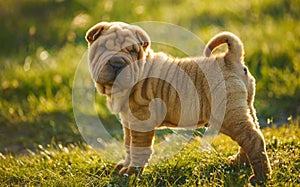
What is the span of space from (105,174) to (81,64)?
3.48m

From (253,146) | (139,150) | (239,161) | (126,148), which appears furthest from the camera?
(126,148)

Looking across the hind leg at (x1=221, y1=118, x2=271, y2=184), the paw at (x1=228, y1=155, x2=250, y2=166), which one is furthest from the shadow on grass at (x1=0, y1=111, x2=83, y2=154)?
the hind leg at (x1=221, y1=118, x2=271, y2=184)

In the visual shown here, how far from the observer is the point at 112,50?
426 centimetres

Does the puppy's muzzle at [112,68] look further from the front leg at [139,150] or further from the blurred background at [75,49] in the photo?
the blurred background at [75,49]

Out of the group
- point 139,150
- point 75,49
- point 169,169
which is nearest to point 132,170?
point 139,150

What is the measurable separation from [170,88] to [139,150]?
0.57m

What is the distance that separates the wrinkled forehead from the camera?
4266 mm

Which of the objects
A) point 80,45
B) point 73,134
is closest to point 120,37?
point 73,134

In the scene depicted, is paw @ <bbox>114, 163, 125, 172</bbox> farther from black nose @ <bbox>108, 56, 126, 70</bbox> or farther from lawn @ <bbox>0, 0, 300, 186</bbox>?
black nose @ <bbox>108, 56, 126, 70</bbox>

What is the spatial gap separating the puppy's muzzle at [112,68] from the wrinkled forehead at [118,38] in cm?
11

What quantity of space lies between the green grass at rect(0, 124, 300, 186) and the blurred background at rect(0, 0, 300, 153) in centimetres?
54

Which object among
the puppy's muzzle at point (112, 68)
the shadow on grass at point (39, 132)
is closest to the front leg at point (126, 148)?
the puppy's muzzle at point (112, 68)

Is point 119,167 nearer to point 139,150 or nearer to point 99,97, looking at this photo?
point 139,150

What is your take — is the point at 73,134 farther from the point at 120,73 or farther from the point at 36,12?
the point at 36,12
